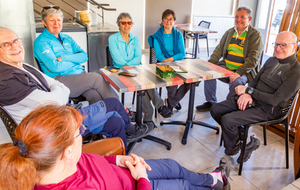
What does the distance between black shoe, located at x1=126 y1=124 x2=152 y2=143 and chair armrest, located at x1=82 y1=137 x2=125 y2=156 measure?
75cm

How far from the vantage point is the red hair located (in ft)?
2.63

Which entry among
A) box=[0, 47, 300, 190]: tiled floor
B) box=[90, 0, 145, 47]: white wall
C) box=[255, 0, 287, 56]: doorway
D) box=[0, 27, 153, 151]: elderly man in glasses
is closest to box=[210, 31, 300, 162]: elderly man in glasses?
box=[0, 47, 300, 190]: tiled floor

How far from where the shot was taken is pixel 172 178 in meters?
1.49

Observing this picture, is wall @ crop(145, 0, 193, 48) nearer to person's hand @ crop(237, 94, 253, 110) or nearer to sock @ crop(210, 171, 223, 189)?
person's hand @ crop(237, 94, 253, 110)

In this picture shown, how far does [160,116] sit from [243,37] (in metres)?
1.46

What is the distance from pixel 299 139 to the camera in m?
1.82

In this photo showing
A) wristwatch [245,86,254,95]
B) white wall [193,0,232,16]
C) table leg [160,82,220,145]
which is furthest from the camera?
white wall [193,0,232,16]

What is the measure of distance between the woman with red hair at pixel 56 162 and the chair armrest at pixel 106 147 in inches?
5.6

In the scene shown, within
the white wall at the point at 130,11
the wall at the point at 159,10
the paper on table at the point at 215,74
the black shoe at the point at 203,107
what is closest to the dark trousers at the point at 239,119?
the paper on table at the point at 215,74

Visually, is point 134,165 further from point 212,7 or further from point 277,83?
point 212,7

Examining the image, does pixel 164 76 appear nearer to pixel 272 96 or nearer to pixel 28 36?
pixel 272 96

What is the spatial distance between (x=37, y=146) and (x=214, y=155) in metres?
1.89

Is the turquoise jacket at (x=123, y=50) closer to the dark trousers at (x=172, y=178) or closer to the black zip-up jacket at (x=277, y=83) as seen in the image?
the black zip-up jacket at (x=277, y=83)

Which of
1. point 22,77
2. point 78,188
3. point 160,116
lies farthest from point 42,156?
point 160,116
